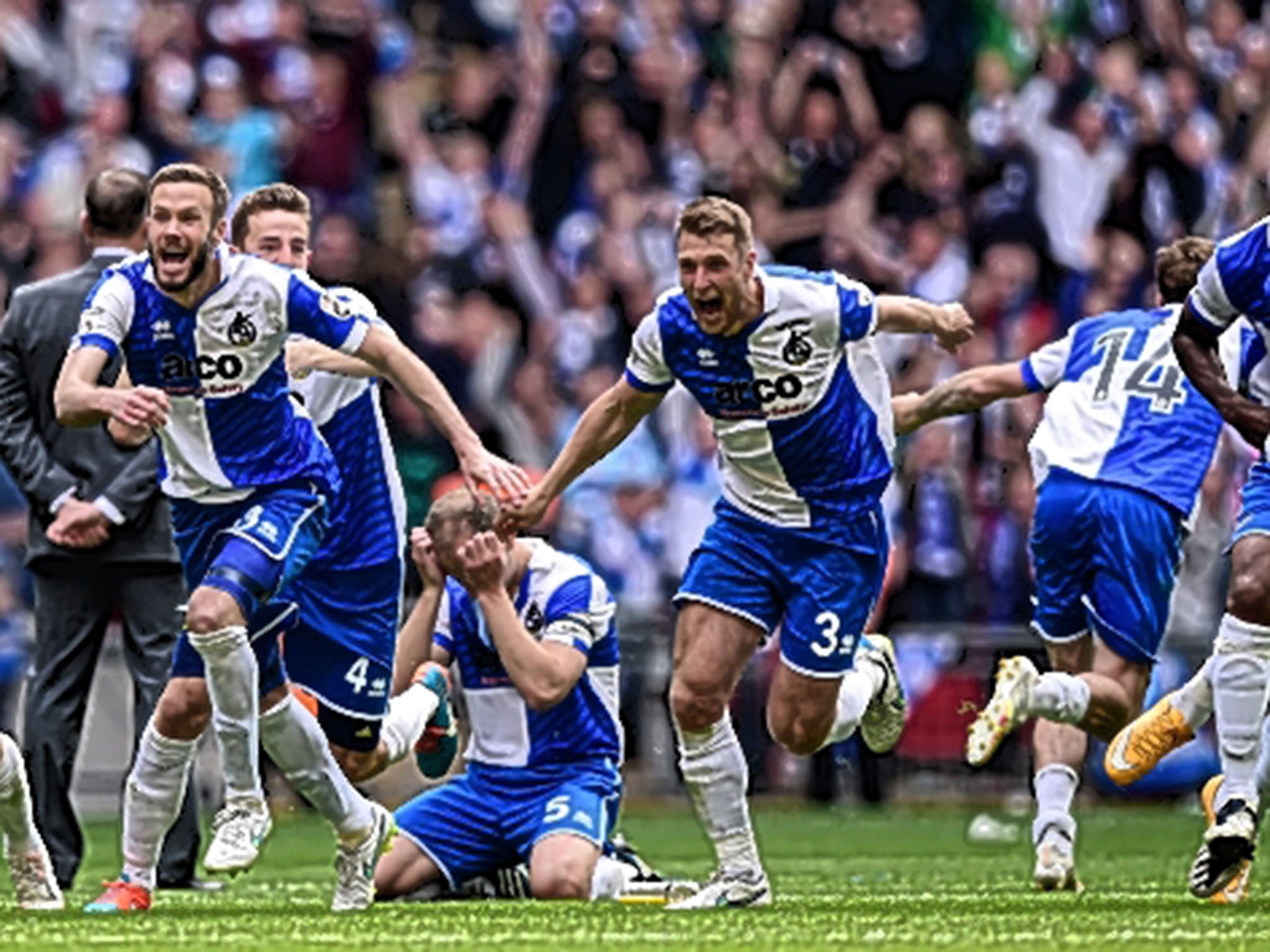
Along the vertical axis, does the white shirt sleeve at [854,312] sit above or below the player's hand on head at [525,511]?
above

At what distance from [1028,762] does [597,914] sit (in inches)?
362

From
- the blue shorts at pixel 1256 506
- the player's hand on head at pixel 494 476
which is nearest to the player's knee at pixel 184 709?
the player's hand on head at pixel 494 476

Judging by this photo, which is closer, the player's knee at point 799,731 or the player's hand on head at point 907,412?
the player's knee at point 799,731

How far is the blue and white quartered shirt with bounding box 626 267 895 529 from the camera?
29.7 feet

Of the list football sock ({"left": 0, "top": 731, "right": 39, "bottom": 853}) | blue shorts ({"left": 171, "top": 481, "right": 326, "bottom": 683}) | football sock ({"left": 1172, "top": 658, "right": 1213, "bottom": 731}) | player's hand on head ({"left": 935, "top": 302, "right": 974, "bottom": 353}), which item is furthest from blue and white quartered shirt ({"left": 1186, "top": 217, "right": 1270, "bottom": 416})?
football sock ({"left": 0, "top": 731, "right": 39, "bottom": 853})

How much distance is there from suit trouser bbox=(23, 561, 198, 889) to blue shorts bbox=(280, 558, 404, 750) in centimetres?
105

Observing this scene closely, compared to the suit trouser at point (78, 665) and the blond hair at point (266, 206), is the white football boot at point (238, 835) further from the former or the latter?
the suit trouser at point (78, 665)

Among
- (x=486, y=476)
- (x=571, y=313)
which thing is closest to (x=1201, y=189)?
(x=571, y=313)

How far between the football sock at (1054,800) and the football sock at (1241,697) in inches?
51.3

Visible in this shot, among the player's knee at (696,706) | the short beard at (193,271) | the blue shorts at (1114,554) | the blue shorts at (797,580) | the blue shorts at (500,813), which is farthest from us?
the blue shorts at (1114,554)

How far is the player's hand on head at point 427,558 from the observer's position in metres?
9.95

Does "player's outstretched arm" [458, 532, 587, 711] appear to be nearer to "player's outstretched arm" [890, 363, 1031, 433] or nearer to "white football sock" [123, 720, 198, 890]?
"white football sock" [123, 720, 198, 890]

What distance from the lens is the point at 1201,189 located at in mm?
19438

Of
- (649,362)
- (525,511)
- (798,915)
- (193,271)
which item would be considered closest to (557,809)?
(525,511)
